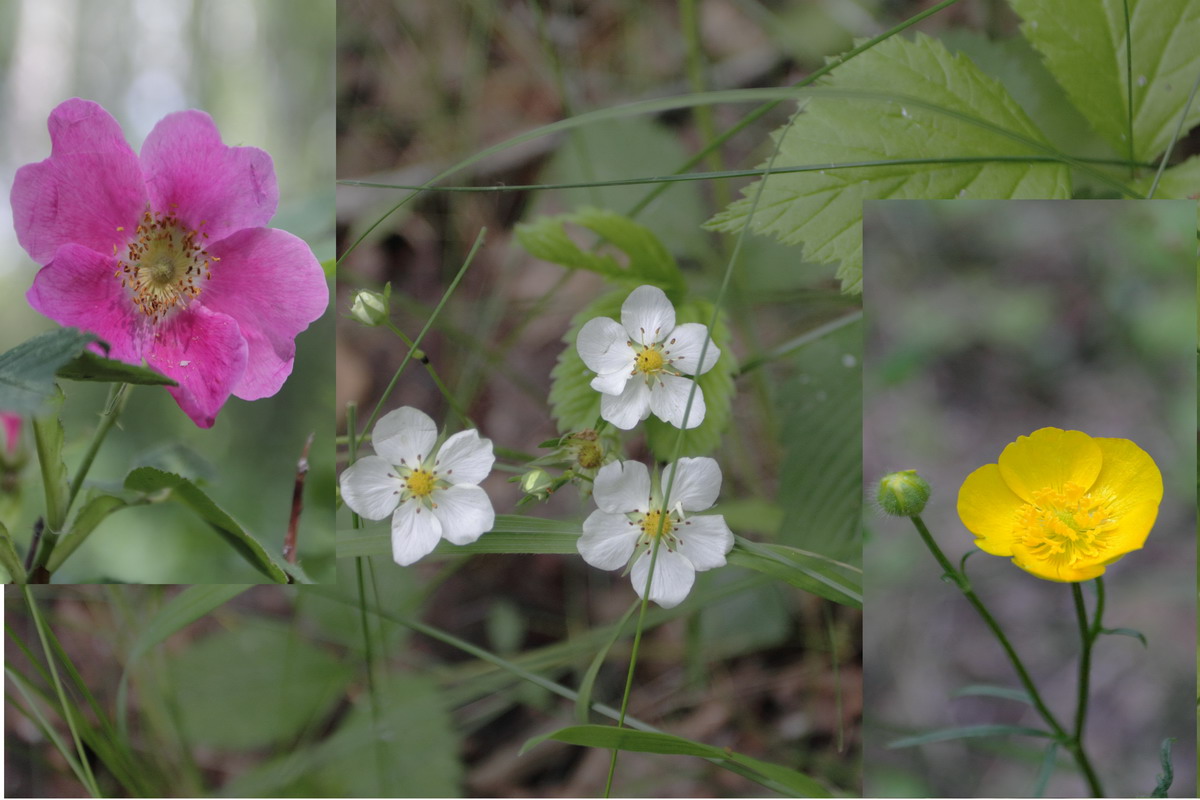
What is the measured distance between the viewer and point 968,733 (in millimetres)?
922

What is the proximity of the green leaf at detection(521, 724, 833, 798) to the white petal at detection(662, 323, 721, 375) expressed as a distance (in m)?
0.44

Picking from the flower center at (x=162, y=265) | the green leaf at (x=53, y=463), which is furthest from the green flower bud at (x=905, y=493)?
the green leaf at (x=53, y=463)

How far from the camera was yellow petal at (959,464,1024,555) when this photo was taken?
0.89m

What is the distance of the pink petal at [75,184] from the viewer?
905mm

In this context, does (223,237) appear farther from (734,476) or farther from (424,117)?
(734,476)

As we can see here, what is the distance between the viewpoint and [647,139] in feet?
4.51

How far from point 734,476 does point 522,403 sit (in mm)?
400

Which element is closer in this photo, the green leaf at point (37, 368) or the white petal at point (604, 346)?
the green leaf at point (37, 368)

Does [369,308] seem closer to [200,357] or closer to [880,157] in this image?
[200,357]

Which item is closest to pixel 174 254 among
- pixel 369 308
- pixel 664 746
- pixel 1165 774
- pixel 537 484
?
pixel 369 308

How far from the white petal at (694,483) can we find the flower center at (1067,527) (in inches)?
13.2

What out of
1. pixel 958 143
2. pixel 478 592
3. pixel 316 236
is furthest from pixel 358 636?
pixel 958 143

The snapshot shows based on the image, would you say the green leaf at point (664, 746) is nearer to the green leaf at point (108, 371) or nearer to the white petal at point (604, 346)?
the white petal at point (604, 346)

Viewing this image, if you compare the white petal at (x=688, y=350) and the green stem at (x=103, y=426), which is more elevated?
the white petal at (x=688, y=350)
